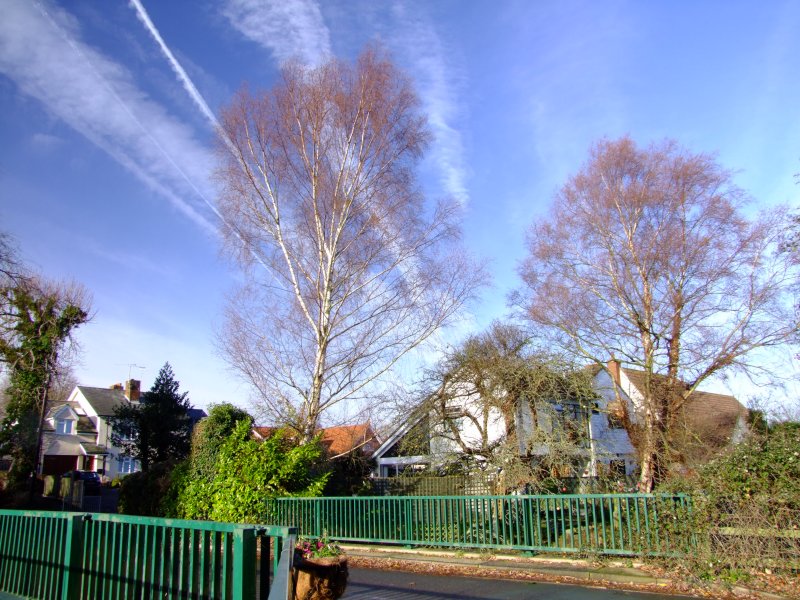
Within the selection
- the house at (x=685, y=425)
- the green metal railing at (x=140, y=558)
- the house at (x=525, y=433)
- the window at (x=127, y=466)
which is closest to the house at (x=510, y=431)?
the house at (x=525, y=433)

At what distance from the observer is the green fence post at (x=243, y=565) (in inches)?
155

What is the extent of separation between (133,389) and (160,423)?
105ft

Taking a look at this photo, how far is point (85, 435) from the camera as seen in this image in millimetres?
58031

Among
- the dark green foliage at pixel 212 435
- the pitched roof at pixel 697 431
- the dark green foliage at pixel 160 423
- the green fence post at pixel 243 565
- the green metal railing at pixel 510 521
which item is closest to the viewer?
the green fence post at pixel 243 565

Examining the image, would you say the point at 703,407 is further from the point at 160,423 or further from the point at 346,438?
the point at 160,423

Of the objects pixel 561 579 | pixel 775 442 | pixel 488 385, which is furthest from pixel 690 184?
pixel 561 579

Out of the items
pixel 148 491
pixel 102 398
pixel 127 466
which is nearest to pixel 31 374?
pixel 148 491

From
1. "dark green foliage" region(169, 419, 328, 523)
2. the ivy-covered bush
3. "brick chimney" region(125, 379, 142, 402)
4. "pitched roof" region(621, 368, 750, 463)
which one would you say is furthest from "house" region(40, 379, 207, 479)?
the ivy-covered bush

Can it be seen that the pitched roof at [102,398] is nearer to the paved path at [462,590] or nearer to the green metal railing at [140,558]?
the paved path at [462,590]

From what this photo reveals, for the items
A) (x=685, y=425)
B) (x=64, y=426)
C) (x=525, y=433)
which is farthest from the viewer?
(x=64, y=426)

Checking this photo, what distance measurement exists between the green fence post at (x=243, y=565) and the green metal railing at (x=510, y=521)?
312 inches

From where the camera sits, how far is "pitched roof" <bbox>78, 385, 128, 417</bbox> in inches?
2361

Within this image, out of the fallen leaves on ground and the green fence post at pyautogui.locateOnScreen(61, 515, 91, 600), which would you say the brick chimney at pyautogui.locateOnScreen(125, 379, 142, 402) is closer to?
the fallen leaves on ground

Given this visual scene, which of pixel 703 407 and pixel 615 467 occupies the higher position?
pixel 703 407
